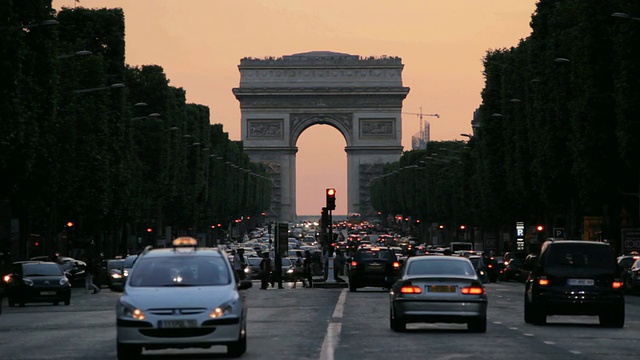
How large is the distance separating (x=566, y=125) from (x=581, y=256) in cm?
4131

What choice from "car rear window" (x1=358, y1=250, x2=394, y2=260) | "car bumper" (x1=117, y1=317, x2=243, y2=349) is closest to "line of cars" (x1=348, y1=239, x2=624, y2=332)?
"car bumper" (x1=117, y1=317, x2=243, y2=349)

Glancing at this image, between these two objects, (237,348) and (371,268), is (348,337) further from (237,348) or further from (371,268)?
(371,268)

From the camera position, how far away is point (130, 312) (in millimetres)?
23375

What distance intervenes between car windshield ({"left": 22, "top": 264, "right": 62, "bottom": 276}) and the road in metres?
6.89

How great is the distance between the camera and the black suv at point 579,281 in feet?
113

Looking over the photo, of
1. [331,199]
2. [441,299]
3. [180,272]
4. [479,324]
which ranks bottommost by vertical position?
[479,324]

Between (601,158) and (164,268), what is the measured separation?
44828 millimetres

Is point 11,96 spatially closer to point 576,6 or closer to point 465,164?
point 576,6

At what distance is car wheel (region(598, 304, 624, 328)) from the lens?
34625 mm

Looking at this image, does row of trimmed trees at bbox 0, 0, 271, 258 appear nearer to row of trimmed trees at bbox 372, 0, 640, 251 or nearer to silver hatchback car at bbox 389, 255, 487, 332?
row of trimmed trees at bbox 372, 0, 640, 251

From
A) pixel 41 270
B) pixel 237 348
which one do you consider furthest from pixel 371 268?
pixel 237 348

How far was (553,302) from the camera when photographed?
3453 centimetres

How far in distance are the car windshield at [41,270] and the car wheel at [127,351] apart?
30416 mm

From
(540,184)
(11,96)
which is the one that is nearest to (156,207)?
(540,184)
